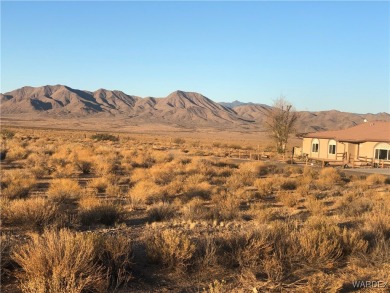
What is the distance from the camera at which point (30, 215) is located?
30.5 ft

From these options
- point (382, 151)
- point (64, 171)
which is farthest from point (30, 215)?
point (382, 151)

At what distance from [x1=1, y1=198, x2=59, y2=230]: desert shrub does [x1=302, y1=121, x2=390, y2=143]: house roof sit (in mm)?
31852

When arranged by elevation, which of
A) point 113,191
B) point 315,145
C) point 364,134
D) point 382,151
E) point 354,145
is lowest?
point 113,191

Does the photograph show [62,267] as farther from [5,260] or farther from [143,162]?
[143,162]

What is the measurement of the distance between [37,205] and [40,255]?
407cm

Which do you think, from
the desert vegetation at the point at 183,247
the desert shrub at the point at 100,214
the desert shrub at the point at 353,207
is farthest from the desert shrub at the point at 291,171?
the desert shrub at the point at 100,214

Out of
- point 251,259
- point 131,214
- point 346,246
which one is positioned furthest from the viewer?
point 131,214

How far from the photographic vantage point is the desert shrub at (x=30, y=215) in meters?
9.21

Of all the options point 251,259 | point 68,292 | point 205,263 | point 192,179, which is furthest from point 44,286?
point 192,179

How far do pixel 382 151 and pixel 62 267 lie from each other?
34744mm

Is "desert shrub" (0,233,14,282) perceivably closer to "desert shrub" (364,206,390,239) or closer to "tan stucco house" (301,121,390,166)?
"desert shrub" (364,206,390,239)

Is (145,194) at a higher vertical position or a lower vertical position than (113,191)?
higher

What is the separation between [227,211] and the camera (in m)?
11.9

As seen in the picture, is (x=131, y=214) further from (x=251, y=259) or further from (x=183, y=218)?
(x=251, y=259)
